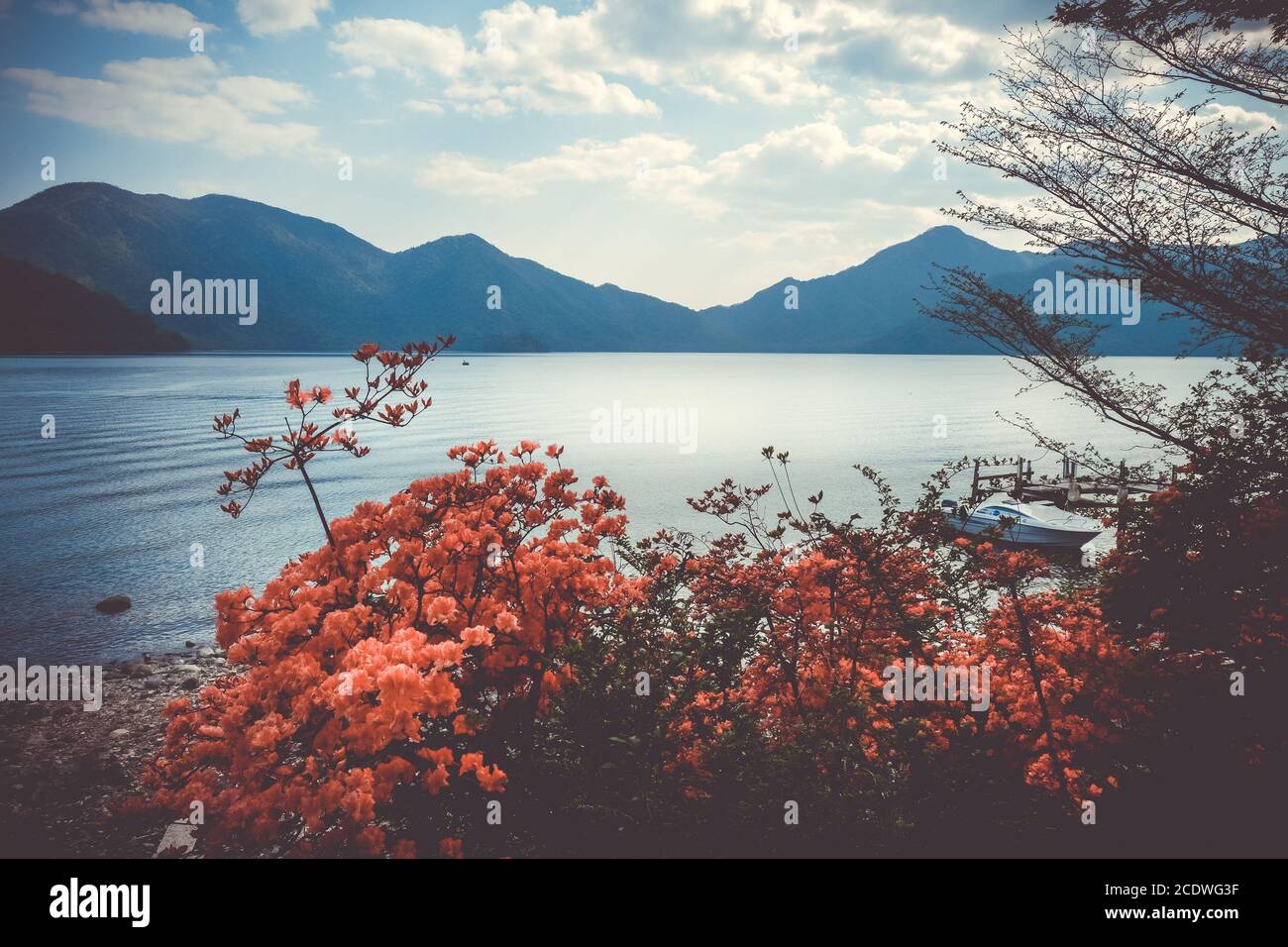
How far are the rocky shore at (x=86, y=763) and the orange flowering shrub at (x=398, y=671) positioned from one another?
4132 millimetres

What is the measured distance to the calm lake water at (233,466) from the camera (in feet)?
73.8

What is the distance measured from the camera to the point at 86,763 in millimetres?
11414

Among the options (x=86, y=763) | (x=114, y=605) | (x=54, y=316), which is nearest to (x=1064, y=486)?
(x=86, y=763)

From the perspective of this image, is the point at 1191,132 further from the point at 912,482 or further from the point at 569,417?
the point at 569,417

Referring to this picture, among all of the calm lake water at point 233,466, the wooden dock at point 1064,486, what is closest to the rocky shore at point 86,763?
the calm lake water at point 233,466

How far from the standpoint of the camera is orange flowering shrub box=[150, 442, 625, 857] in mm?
3451

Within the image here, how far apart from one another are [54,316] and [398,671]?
689 feet

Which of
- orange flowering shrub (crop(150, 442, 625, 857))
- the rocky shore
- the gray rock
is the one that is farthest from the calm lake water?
orange flowering shrub (crop(150, 442, 625, 857))

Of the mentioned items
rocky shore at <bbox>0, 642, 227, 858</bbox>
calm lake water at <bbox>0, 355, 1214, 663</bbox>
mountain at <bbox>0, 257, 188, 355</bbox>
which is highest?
mountain at <bbox>0, 257, 188, 355</bbox>

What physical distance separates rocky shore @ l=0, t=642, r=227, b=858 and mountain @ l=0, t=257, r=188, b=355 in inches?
6788

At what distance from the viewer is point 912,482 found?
44406 millimetres

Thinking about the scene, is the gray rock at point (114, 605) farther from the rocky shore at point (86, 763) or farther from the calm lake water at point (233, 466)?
the rocky shore at point (86, 763)

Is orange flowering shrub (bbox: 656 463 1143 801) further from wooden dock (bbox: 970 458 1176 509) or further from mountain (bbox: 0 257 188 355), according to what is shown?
mountain (bbox: 0 257 188 355)
